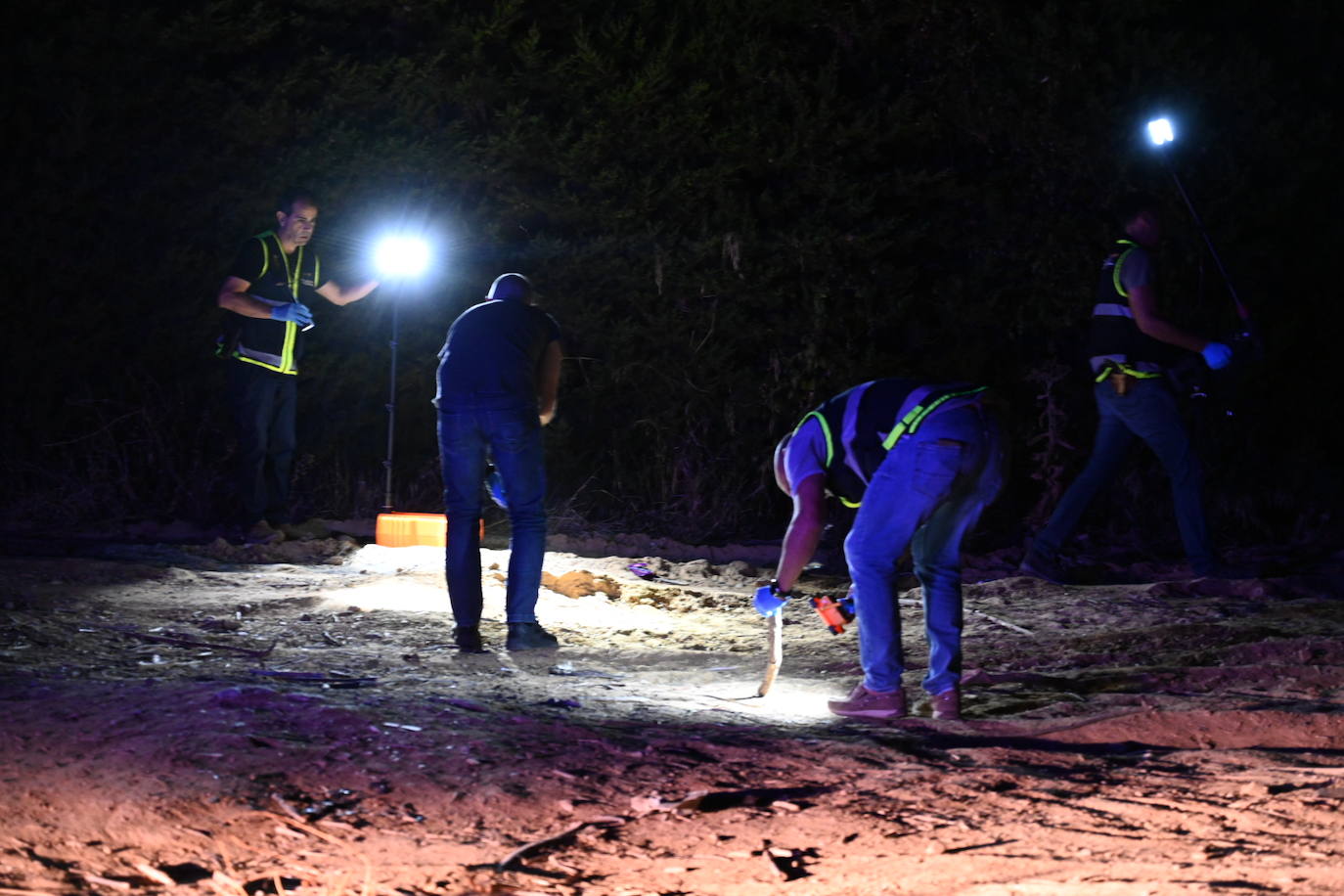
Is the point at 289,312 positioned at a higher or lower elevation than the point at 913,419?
higher

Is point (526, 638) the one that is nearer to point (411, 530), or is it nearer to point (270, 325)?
point (411, 530)

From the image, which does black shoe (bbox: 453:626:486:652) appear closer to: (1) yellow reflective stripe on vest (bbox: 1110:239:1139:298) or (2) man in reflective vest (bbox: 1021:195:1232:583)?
(2) man in reflective vest (bbox: 1021:195:1232:583)

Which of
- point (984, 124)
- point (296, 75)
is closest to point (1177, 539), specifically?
point (984, 124)

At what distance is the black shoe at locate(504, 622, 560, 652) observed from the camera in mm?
6270

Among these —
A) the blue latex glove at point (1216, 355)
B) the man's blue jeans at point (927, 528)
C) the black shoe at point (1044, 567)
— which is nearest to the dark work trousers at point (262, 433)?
the black shoe at point (1044, 567)

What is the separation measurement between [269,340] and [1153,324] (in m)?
5.54

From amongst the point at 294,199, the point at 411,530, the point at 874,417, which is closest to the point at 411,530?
the point at 411,530

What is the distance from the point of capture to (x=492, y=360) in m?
6.15

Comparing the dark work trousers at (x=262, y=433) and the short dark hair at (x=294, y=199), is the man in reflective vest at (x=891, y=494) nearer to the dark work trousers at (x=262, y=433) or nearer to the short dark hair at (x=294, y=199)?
the short dark hair at (x=294, y=199)

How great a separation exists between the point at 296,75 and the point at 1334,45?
8.35m

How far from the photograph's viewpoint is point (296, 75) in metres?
10.7

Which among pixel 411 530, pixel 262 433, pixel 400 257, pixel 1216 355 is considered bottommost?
pixel 411 530

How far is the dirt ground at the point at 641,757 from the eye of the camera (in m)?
3.03

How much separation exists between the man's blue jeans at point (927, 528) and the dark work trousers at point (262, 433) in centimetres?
555
